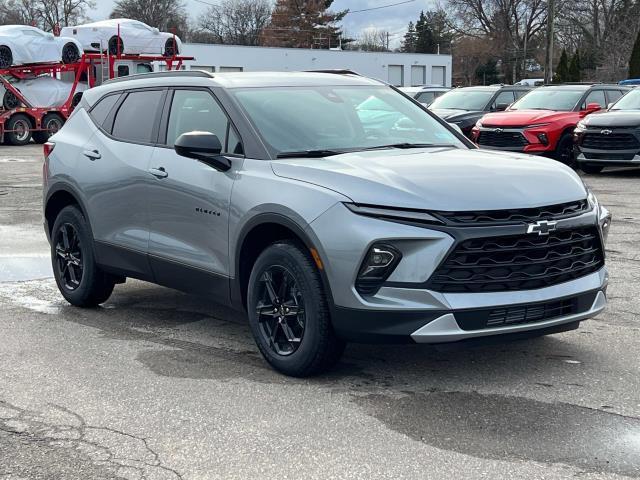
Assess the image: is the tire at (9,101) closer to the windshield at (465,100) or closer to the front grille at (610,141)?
the windshield at (465,100)

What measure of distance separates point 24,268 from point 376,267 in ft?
16.7

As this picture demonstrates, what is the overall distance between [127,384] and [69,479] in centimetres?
132

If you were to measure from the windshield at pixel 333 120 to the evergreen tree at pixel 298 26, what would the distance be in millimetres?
92650

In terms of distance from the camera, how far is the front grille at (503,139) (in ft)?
58.2

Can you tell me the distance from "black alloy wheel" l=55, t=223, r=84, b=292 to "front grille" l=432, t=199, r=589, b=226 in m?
3.42

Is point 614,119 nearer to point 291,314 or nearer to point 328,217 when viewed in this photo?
point 291,314

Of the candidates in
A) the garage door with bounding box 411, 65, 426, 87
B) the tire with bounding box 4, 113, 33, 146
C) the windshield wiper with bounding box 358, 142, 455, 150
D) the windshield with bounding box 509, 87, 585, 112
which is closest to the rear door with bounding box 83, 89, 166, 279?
the windshield wiper with bounding box 358, 142, 455, 150

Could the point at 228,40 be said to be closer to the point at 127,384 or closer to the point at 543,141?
the point at 543,141

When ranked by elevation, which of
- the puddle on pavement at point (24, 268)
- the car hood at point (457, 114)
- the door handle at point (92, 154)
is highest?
the door handle at point (92, 154)

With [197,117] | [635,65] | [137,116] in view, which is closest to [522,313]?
[197,117]

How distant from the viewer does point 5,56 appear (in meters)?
29.5

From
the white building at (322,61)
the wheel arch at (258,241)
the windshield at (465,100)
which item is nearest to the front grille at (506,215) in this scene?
the wheel arch at (258,241)

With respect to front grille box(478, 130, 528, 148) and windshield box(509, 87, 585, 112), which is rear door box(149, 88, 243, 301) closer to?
front grille box(478, 130, 528, 148)

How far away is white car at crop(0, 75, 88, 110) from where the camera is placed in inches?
1164
